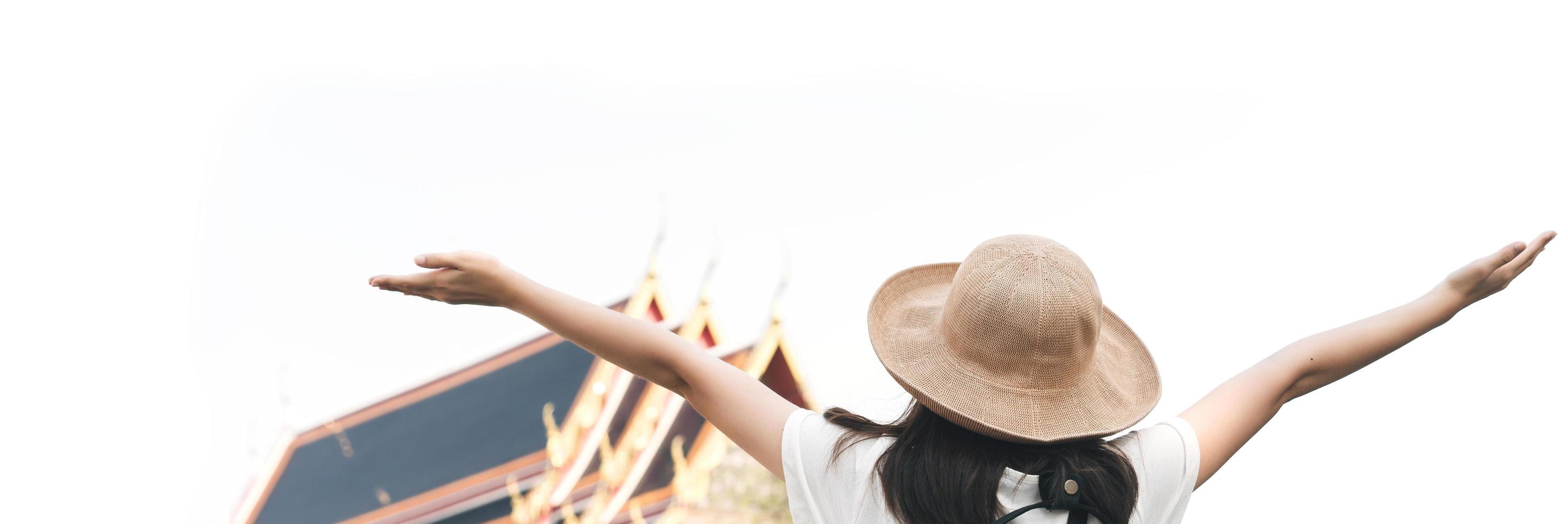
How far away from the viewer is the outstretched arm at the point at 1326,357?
1106 millimetres

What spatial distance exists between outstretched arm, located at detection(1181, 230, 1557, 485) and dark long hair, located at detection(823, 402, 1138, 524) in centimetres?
14

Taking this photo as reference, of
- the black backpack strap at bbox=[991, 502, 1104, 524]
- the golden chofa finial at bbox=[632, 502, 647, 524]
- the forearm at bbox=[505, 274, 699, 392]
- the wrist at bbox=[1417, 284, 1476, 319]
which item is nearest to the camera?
the black backpack strap at bbox=[991, 502, 1104, 524]

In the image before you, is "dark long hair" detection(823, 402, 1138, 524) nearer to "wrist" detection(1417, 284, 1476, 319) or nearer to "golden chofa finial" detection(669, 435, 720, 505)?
"wrist" detection(1417, 284, 1476, 319)

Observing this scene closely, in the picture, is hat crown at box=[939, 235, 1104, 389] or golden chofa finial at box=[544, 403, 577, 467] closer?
hat crown at box=[939, 235, 1104, 389]

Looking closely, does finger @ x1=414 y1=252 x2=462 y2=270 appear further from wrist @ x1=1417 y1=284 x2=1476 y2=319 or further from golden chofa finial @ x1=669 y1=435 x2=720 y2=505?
Result: golden chofa finial @ x1=669 y1=435 x2=720 y2=505

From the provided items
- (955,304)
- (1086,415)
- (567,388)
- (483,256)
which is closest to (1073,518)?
(1086,415)

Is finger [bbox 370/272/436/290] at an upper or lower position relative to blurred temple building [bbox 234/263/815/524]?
upper

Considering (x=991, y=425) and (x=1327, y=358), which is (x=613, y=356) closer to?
(x=991, y=425)

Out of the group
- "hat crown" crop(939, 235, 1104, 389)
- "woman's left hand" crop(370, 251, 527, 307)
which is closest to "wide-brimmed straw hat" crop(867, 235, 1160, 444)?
"hat crown" crop(939, 235, 1104, 389)

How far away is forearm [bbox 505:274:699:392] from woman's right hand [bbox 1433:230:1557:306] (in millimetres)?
950

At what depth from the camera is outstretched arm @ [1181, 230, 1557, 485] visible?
1.11 meters

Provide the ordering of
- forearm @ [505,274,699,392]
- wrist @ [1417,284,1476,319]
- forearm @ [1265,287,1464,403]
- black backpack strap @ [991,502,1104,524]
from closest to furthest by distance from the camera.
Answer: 1. black backpack strap @ [991,502,1104,524]
2. forearm @ [505,274,699,392]
3. forearm @ [1265,287,1464,403]
4. wrist @ [1417,284,1476,319]

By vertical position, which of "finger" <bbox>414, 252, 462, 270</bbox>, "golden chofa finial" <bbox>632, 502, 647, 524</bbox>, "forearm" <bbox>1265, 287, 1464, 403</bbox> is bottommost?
"golden chofa finial" <bbox>632, 502, 647, 524</bbox>

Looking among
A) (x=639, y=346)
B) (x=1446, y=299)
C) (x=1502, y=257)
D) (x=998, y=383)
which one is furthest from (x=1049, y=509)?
(x=1502, y=257)
